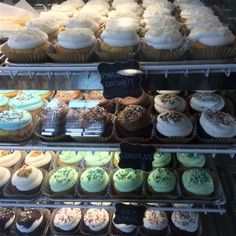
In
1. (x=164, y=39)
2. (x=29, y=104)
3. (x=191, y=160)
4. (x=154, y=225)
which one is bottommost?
(x=154, y=225)

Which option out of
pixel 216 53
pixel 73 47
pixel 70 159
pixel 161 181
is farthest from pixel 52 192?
pixel 216 53

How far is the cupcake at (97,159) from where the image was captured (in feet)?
7.77

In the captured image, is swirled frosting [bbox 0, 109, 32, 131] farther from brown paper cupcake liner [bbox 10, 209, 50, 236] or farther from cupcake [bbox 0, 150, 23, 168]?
brown paper cupcake liner [bbox 10, 209, 50, 236]

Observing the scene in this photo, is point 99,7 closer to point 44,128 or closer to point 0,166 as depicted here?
point 44,128

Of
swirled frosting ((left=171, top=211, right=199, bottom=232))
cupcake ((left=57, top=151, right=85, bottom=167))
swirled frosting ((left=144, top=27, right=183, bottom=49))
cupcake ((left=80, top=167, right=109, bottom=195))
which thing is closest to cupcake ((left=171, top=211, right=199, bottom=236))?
swirled frosting ((left=171, top=211, right=199, bottom=232))

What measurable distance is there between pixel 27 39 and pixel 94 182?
0.98 m

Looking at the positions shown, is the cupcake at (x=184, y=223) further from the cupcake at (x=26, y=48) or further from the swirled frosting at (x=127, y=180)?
the cupcake at (x=26, y=48)

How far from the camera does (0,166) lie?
7.75ft

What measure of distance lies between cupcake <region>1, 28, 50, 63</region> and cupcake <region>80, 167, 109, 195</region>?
2.82ft

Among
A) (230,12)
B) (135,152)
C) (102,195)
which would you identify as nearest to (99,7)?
(230,12)

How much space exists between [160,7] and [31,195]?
1.45m

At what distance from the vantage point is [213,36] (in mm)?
1602

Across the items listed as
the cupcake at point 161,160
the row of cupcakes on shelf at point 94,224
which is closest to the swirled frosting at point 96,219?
the row of cupcakes on shelf at point 94,224

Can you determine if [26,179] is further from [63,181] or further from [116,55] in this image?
[116,55]
